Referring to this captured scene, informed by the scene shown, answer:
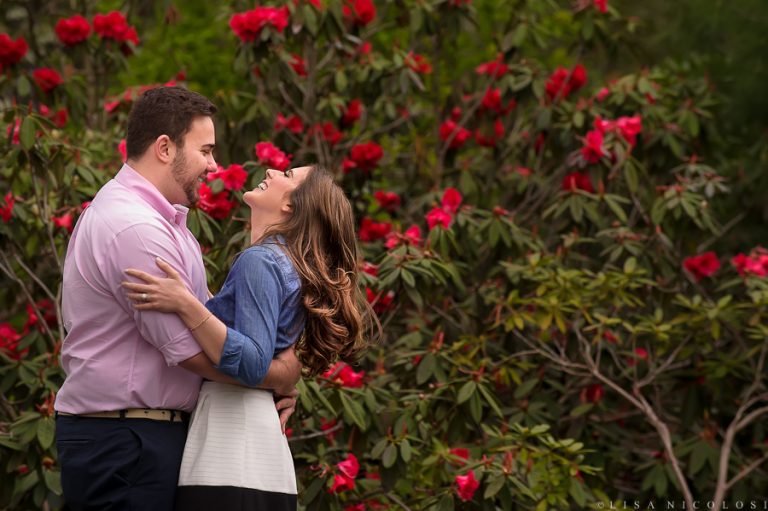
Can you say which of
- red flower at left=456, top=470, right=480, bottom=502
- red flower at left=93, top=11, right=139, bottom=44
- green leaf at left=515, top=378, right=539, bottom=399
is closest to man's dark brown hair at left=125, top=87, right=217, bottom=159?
red flower at left=456, top=470, right=480, bottom=502

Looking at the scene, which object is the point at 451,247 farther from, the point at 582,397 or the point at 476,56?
the point at 476,56

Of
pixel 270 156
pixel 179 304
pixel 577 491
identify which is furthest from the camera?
pixel 270 156

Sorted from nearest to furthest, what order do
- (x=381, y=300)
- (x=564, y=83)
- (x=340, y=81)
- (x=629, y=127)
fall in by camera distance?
(x=381, y=300)
(x=629, y=127)
(x=340, y=81)
(x=564, y=83)

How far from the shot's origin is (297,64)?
607cm

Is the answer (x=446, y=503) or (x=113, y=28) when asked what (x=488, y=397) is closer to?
(x=446, y=503)

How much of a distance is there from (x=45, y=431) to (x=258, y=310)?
169 centimetres

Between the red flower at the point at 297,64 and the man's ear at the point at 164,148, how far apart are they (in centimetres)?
321

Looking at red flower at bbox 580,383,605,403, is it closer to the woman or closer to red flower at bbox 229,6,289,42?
red flower at bbox 229,6,289,42

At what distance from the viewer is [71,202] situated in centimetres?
485

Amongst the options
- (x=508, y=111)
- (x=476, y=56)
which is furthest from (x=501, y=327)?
(x=476, y=56)

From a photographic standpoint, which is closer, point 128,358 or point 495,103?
point 128,358

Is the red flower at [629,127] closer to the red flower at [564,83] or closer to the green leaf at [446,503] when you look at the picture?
the red flower at [564,83]

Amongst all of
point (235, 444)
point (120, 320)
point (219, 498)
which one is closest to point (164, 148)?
point (120, 320)

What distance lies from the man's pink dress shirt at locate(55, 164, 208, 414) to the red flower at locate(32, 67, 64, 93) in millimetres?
3338
